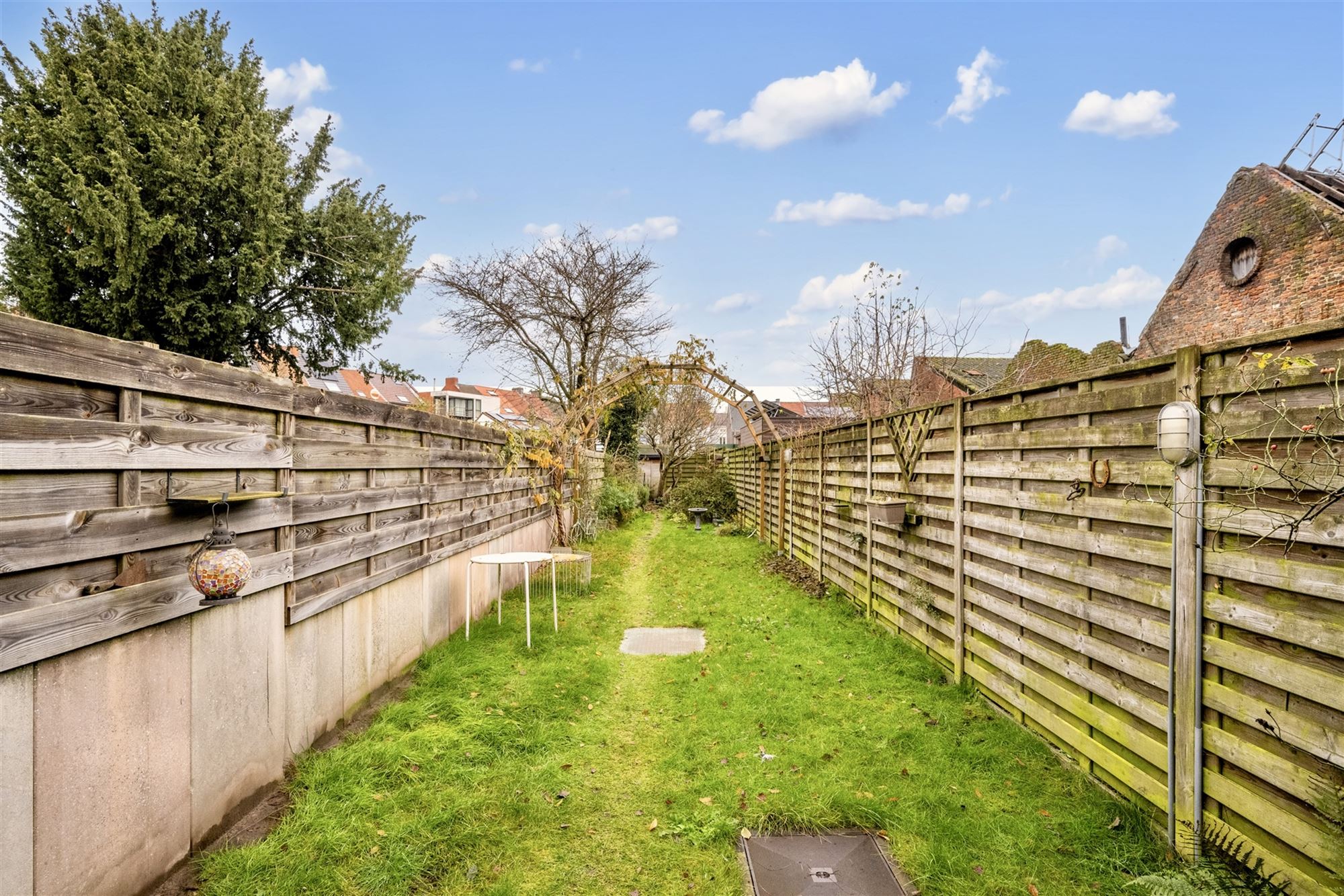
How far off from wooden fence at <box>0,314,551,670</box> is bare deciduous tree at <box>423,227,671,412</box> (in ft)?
40.8

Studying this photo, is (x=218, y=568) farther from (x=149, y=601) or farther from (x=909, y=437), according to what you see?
(x=909, y=437)

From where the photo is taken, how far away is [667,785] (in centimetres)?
341

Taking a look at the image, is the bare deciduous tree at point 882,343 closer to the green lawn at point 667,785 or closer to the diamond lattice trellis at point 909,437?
the diamond lattice trellis at point 909,437

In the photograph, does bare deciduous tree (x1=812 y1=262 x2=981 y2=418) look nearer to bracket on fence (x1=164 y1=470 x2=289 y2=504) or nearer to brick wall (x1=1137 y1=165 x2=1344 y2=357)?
brick wall (x1=1137 y1=165 x2=1344 y2=357)

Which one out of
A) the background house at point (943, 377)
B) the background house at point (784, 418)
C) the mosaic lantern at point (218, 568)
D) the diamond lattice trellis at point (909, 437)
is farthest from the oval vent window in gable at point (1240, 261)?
the mosaic lantern at point (218, 568)

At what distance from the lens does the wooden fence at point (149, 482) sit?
70.0 inches

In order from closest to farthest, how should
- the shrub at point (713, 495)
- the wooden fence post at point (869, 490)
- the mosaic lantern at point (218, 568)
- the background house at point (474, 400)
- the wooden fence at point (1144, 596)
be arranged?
the wooden fence at point (1144, 596)
the mosaic lantern at point (218, 568)
the wooden fence post at point (869, 490)
the shrub at point (713, 495)
the background house at point (474, 400)

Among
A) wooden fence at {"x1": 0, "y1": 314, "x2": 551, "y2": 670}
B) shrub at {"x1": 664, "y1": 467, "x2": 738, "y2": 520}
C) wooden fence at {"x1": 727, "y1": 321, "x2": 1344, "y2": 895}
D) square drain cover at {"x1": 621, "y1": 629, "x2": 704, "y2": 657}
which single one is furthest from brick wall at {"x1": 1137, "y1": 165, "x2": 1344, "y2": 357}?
wooden fence at {"x1": 0, "y1": 314, "x2": 551, "y2": 670}

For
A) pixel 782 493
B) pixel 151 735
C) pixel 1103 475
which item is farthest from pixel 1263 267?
pixel 151 735

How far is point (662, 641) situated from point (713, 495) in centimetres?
1126

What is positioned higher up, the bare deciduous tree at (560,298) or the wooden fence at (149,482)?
the bare deciduous tree at (560,298)

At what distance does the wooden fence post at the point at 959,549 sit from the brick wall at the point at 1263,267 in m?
10.9

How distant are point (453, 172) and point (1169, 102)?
1260cm

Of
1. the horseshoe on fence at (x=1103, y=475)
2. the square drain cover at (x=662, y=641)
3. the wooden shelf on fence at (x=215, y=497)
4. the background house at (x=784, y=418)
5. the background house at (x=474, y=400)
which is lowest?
the square drain cover at (x=662, y=641)
